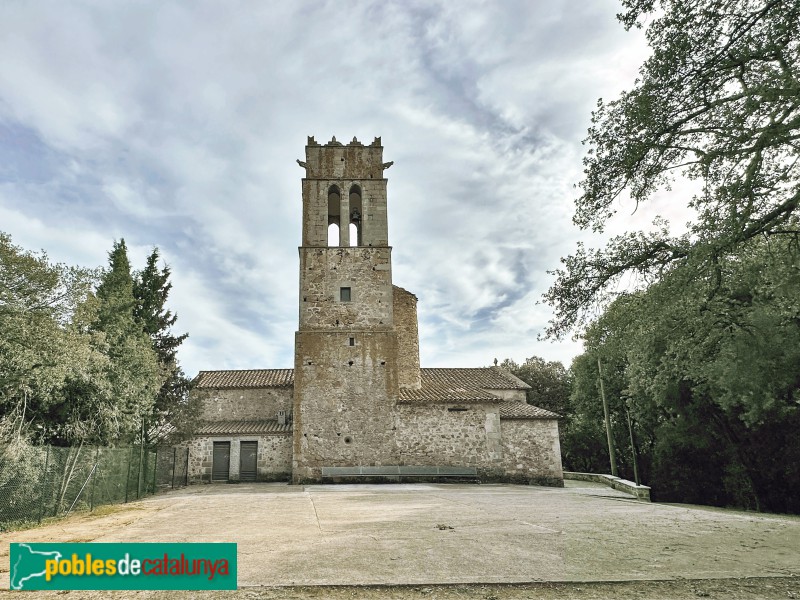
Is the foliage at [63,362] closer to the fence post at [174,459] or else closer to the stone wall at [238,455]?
the fence post at [174,459]

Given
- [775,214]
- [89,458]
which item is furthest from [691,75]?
[89,458]

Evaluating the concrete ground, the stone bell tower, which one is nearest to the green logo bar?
the concrete ground

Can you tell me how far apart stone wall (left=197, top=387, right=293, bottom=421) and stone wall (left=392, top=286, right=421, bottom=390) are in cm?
639

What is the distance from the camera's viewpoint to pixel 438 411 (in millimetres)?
23000

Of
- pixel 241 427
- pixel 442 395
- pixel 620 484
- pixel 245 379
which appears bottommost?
pixel 620 484

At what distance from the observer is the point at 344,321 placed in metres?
23.9

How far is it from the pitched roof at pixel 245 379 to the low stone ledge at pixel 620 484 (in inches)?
638

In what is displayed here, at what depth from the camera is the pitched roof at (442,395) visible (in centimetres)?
2297

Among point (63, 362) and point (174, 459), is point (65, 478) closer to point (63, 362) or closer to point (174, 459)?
point (63, 362)

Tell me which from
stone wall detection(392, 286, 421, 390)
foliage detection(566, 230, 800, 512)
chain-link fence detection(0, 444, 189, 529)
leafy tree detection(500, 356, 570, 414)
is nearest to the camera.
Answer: foliage detection(566, 230, 800, 512)

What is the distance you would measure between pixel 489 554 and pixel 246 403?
2370 centimetres

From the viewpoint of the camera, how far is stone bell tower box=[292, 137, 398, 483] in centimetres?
2228

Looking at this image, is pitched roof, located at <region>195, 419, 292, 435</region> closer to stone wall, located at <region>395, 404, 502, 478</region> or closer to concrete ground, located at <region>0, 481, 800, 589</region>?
stone wall, located at <region>395, 404, 502, 478</region>

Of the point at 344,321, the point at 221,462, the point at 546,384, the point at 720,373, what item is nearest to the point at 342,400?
the point at 344,321
